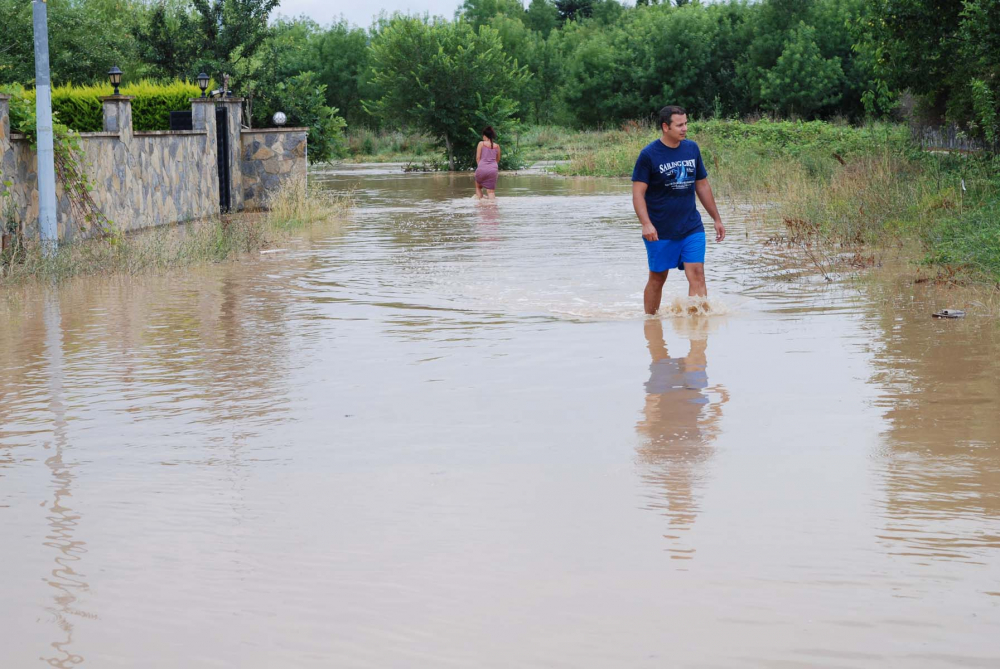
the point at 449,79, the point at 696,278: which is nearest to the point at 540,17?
the point at 449,79

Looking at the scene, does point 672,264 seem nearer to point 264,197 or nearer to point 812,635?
point 812,635

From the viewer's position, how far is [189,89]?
82.5 feet

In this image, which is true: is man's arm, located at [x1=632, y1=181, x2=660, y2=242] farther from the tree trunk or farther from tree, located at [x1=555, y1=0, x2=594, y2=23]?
tree, located at [x1=555, y1=0, x2=594, y2=23]

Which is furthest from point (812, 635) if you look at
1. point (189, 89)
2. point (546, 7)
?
point (546, 7)

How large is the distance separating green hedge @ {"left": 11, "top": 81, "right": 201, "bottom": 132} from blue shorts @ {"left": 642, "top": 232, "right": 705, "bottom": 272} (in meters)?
16.9

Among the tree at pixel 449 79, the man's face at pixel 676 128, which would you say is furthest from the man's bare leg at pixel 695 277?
the tree at pixel 449 79

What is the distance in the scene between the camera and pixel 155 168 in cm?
1917

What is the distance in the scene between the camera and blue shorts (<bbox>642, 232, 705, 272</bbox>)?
10.2 meters

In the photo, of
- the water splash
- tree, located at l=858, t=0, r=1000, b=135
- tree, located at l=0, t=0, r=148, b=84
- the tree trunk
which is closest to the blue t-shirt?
the water splash

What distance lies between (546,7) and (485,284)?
292 ft

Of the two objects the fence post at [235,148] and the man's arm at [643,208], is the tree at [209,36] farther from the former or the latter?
the man's arm at [643,208]

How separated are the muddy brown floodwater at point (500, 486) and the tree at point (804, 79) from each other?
45018 millimetres

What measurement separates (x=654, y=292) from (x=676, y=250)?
1.57 ft

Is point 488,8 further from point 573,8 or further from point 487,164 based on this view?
point 487,164
